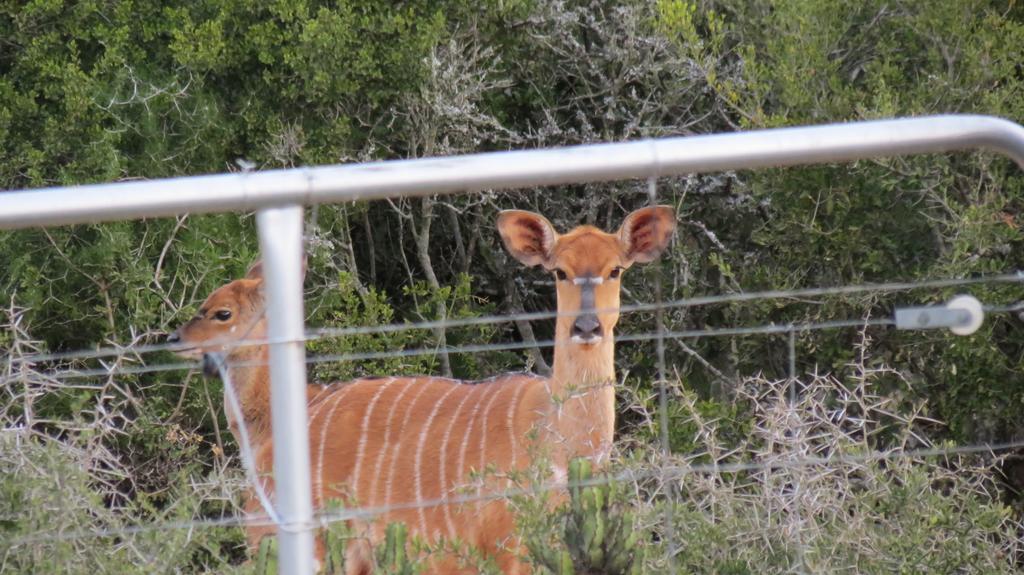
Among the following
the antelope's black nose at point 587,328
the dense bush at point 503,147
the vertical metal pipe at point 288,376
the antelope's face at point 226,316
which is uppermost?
the dense bush at point 503,147

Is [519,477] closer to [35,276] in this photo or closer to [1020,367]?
[1020,367]

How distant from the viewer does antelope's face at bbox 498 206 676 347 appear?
3.88 meters

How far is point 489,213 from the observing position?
6.48m

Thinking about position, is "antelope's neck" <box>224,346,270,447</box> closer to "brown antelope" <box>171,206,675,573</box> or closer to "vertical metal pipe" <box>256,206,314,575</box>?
"brown antelope" <box>171,206,675,573</box>

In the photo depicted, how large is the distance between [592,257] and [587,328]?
227 millimetres

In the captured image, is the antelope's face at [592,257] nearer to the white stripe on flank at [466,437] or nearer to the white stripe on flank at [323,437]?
the white stripe on flank at [466,437]

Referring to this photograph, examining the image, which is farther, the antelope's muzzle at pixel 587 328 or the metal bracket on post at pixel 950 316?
the antelope's muzzle at pixel 587 328

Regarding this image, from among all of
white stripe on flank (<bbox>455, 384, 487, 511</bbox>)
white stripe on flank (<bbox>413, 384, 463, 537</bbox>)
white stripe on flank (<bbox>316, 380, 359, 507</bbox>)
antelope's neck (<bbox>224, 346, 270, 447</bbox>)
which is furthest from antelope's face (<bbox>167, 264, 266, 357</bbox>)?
white stripe on flank (<bbox>455, 384, 487, 511</bbox>)

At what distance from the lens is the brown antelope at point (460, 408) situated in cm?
370

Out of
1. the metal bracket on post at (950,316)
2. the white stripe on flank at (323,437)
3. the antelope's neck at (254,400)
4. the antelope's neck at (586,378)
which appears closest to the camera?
the metal bracket on post at (950,316)

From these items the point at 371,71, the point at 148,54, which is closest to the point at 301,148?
the point at 371,71

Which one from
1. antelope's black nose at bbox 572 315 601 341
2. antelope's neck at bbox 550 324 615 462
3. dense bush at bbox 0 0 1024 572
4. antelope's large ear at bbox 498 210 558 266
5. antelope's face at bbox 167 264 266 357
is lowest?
antelope's neck at bbox 550 324 615 462

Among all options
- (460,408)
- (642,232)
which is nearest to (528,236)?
(642,232)

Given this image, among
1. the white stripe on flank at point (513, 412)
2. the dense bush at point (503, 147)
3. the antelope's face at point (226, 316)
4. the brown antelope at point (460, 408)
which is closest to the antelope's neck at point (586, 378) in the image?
the brown antelope at point (460, 408)
